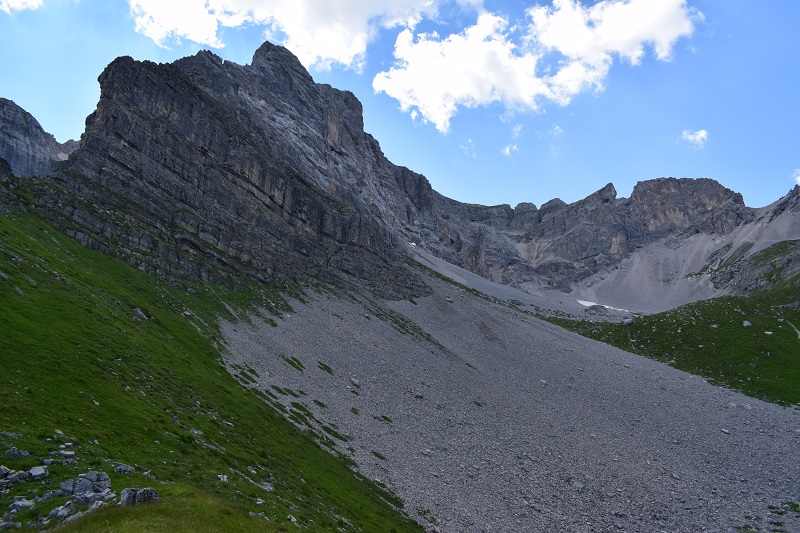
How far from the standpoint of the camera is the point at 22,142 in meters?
171

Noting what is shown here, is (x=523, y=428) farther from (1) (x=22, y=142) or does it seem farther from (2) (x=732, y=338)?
(1) (x=22, y=142)

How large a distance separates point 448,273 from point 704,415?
11544cm

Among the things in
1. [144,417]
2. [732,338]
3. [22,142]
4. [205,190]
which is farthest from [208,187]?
[22,142]

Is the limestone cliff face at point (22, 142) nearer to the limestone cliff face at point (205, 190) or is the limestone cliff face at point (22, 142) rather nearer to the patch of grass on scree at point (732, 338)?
the limestone cliff face at point (205, 190)

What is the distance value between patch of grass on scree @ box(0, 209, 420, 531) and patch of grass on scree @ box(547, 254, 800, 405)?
8389cm

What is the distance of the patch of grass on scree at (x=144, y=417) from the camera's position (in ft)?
58.8

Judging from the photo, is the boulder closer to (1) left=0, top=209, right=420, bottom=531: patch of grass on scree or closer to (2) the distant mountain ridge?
(1) left=0, top=209, right=420, bottom=531: patch of grass on scree

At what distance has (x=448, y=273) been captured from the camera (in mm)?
177250

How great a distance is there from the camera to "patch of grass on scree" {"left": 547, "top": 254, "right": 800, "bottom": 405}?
8844 cm

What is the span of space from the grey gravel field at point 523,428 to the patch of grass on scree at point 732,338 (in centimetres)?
944

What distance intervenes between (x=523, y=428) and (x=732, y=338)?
82038 millimetres

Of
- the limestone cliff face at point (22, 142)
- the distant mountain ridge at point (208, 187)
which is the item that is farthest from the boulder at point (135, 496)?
the limestone cliff face at point (22, 142)

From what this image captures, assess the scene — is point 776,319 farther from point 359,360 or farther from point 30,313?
point 30,313

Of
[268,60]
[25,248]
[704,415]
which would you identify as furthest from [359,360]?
[268,60]
